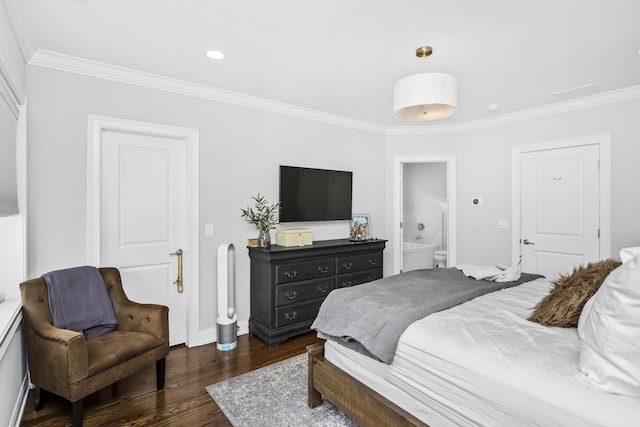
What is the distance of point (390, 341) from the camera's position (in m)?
1.71

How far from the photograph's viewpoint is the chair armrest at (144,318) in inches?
95.9

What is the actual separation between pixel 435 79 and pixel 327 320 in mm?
1703

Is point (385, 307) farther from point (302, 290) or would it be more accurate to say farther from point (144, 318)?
point (144, 318)

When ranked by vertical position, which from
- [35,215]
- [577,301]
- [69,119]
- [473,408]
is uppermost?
[69,119]

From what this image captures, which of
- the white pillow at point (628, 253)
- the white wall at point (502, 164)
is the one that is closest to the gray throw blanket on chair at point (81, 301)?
the white pillow at point (628, 253)

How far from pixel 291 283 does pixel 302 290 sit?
156 mm

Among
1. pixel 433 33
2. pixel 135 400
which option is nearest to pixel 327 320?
pixel 135 400

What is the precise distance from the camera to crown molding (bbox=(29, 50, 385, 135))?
258 cm

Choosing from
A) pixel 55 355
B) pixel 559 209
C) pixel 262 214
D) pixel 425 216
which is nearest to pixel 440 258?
pixel 425 216

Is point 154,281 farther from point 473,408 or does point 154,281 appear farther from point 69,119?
point 473,408

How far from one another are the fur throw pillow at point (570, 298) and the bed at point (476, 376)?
47 millimetres

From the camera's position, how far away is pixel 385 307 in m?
1.94

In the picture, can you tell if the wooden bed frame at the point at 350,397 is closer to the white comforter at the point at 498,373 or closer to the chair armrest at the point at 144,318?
the white comforter at the point at 498,373

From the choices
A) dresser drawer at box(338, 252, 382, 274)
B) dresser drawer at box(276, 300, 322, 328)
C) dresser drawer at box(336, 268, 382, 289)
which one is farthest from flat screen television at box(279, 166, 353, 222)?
→ dresser drawer at box(276, 300, 322, 328)
